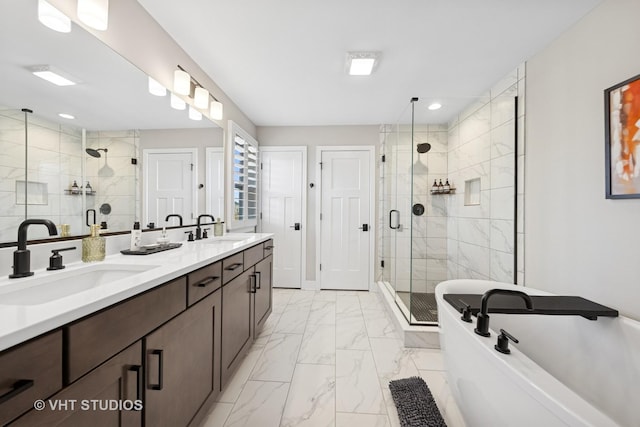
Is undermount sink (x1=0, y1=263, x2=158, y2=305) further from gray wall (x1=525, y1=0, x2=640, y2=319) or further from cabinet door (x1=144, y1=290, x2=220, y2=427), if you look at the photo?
gray wall (x1=525, y1=0, x2=640, y2=319)

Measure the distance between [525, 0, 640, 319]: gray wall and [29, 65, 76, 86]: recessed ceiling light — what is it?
2768mm

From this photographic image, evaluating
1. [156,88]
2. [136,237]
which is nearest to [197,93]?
[156,88]

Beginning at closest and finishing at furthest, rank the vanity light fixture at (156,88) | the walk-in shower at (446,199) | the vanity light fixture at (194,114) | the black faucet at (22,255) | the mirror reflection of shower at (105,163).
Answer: the black faucet at (22,255) < the mirror reflection of shower at (105,163) < the vanity light fixture at (156,88) < the vanity light fixture at (194,114) < the walk-in shower at (446,199)

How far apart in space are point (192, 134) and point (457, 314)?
227 centimetres

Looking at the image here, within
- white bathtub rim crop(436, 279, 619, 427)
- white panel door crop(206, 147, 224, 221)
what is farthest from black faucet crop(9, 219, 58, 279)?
white bathtub rim crop(436, 279, 619, 427)

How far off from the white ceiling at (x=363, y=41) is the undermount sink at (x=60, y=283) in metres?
1.54

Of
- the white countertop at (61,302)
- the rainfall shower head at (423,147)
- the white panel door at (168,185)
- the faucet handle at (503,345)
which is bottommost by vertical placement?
the faucet handle at (503,345)

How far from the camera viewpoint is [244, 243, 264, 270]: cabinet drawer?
189cm

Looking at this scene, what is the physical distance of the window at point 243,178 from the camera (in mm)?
2840

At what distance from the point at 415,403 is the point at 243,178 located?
267 cm

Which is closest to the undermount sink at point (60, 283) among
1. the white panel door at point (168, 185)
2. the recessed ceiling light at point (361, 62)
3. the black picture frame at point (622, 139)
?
the white panel door at point (168, 185)

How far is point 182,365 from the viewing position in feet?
3.59

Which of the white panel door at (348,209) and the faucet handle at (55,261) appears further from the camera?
the white panel door at (348,209)

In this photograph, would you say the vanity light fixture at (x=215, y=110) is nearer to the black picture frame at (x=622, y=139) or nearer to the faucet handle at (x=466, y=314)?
the faucet handle at (x=466, y=314)
